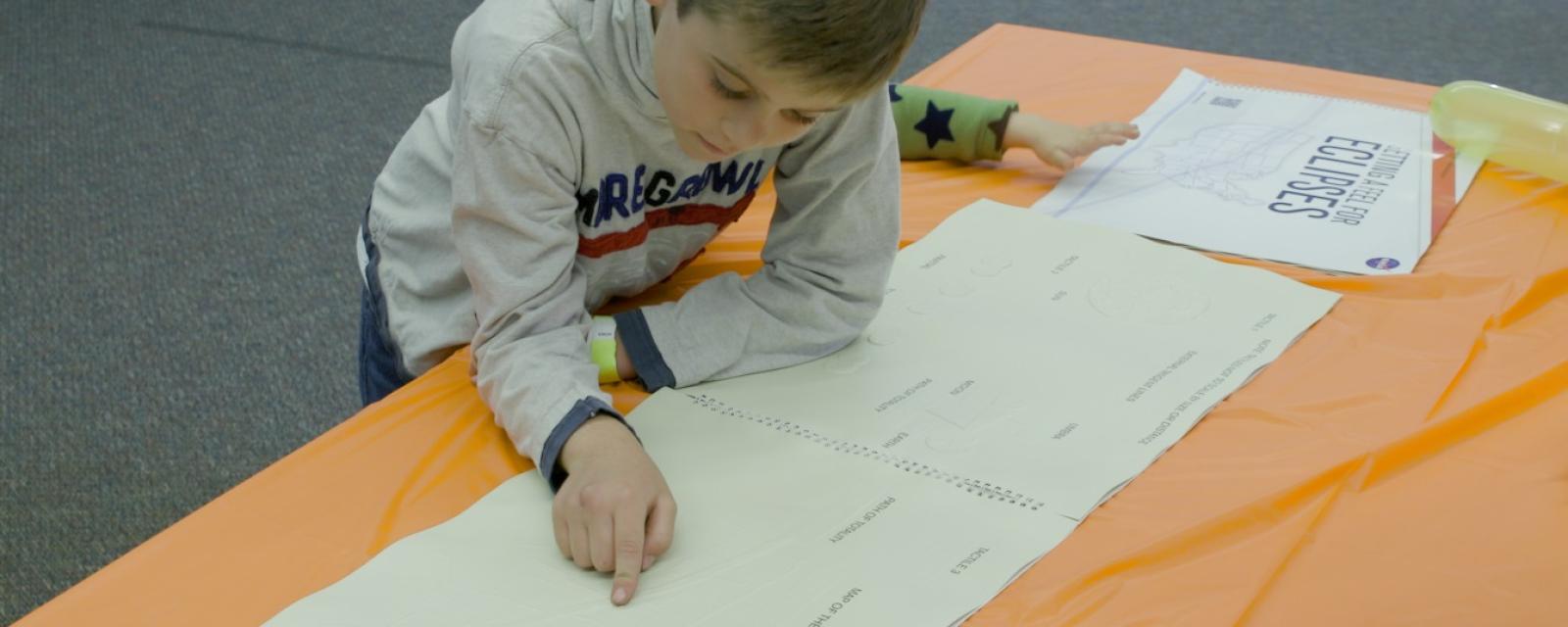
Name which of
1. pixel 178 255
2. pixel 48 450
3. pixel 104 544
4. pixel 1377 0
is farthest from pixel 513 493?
pixel 1377 0

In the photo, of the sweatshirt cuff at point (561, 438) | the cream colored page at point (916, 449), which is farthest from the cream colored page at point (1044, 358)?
the sweatshirt cuff at point (561, 438)

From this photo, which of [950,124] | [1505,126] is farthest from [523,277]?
[1505,126]

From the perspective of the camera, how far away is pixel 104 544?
108cm

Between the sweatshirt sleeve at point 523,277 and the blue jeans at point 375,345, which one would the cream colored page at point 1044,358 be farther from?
the blue jeans at point 375,345

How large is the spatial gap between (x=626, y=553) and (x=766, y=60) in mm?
223

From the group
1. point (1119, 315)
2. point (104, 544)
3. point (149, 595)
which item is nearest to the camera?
point (149, 595)

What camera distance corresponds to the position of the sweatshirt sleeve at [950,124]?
41.9 inches

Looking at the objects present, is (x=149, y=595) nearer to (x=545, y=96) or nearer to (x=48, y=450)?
(x=545, y=96)

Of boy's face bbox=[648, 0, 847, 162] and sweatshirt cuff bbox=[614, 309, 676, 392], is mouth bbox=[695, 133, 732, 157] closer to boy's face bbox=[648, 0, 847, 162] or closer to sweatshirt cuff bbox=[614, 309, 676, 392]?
boy's face bbox=[648, 0, 847, 162]

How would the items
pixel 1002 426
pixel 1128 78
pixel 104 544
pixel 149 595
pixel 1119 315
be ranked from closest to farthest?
1. pixel 149 595
2. pixel 1002 426
3. pixel 1119 315
4. pixel 104 544
5. pixel 1128 78

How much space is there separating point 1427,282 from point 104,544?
0.99 m

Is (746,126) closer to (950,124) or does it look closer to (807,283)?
(807,283)

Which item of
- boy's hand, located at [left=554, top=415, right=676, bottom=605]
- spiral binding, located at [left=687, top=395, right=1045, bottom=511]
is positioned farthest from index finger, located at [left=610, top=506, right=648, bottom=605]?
spiral binding, located at [left=687, top=395, right=1045, bottom=511]

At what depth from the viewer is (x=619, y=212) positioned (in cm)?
76
